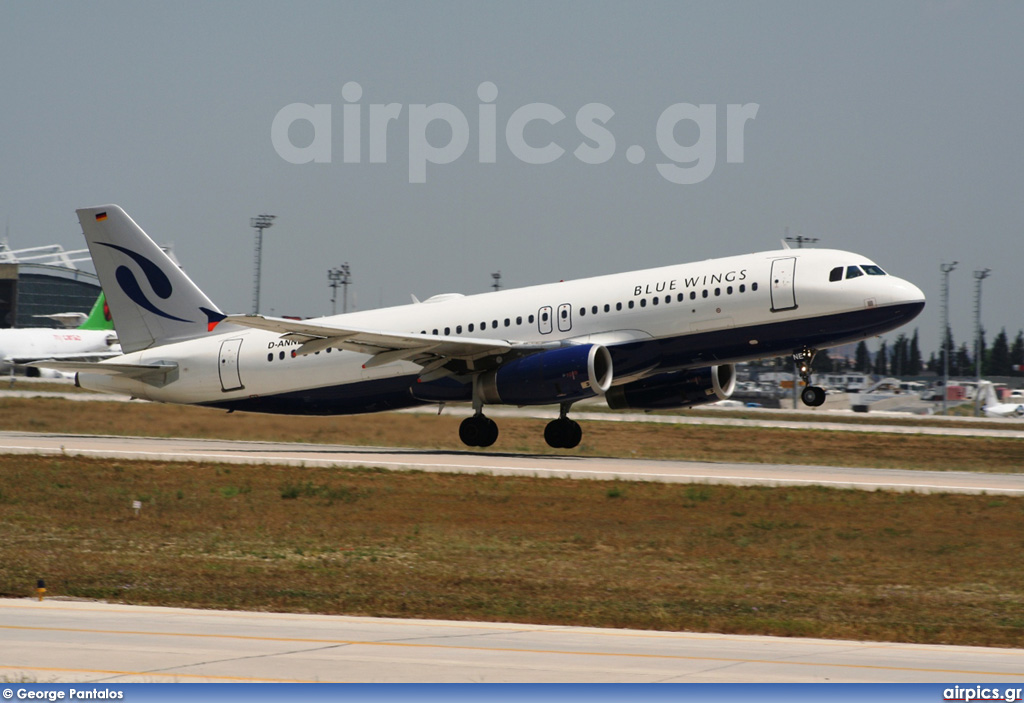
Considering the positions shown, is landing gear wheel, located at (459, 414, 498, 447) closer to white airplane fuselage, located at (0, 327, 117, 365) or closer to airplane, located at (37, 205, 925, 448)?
airplane, located at (37, 205, 925, 448)

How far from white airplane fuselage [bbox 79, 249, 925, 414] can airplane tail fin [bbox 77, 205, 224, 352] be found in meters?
0.57

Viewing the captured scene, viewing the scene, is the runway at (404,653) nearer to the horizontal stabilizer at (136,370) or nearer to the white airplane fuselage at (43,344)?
the horizontal stabilizer at (136,370)

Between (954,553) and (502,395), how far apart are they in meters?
14.7

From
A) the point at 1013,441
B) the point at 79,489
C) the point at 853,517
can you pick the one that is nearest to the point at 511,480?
the point at 853,517

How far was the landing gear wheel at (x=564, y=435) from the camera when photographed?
1492 inches

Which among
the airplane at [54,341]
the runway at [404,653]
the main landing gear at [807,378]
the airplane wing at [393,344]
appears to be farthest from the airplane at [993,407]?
the runway at [404,653]

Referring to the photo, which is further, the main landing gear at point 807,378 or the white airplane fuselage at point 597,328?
the white airplane fuselage at point 597,328

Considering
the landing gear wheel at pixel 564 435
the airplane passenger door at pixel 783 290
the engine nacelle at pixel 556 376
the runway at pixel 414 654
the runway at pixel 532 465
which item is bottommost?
the runway at pixel 414 654

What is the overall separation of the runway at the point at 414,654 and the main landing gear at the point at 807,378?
18.1m

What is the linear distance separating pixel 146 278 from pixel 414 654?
95.7ft

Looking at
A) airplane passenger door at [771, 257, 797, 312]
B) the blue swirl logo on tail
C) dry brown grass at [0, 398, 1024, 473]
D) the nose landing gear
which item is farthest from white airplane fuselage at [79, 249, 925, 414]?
the nose landing gear

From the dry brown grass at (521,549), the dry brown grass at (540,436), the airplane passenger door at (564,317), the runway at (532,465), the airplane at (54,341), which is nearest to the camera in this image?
the dry brown grass at (521,549)

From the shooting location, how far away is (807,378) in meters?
32.8

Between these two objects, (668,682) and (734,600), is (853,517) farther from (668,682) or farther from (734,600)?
(668,682)
